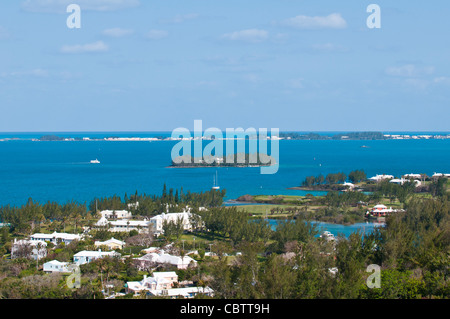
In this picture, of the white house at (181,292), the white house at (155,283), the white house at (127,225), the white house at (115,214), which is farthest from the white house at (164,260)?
the white house at (115,214)

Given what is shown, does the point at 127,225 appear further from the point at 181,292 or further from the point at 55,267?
the point at 181,292

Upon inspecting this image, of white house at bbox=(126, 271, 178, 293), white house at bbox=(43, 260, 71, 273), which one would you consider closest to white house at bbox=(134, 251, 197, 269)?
white house at bbox=(126, 271, 178, 293)

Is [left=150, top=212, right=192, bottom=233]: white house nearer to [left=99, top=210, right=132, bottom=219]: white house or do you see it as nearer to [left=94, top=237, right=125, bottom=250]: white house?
[left=94, top=237, right=125, bottom=250]: white house

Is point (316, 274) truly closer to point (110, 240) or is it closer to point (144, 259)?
point (144, 259)

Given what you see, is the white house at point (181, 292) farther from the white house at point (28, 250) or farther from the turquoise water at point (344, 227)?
the turquoise water at point (344, 227)

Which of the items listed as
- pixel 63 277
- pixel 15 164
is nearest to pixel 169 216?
pixel 63 277

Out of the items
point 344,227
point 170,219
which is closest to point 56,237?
point 170,219
